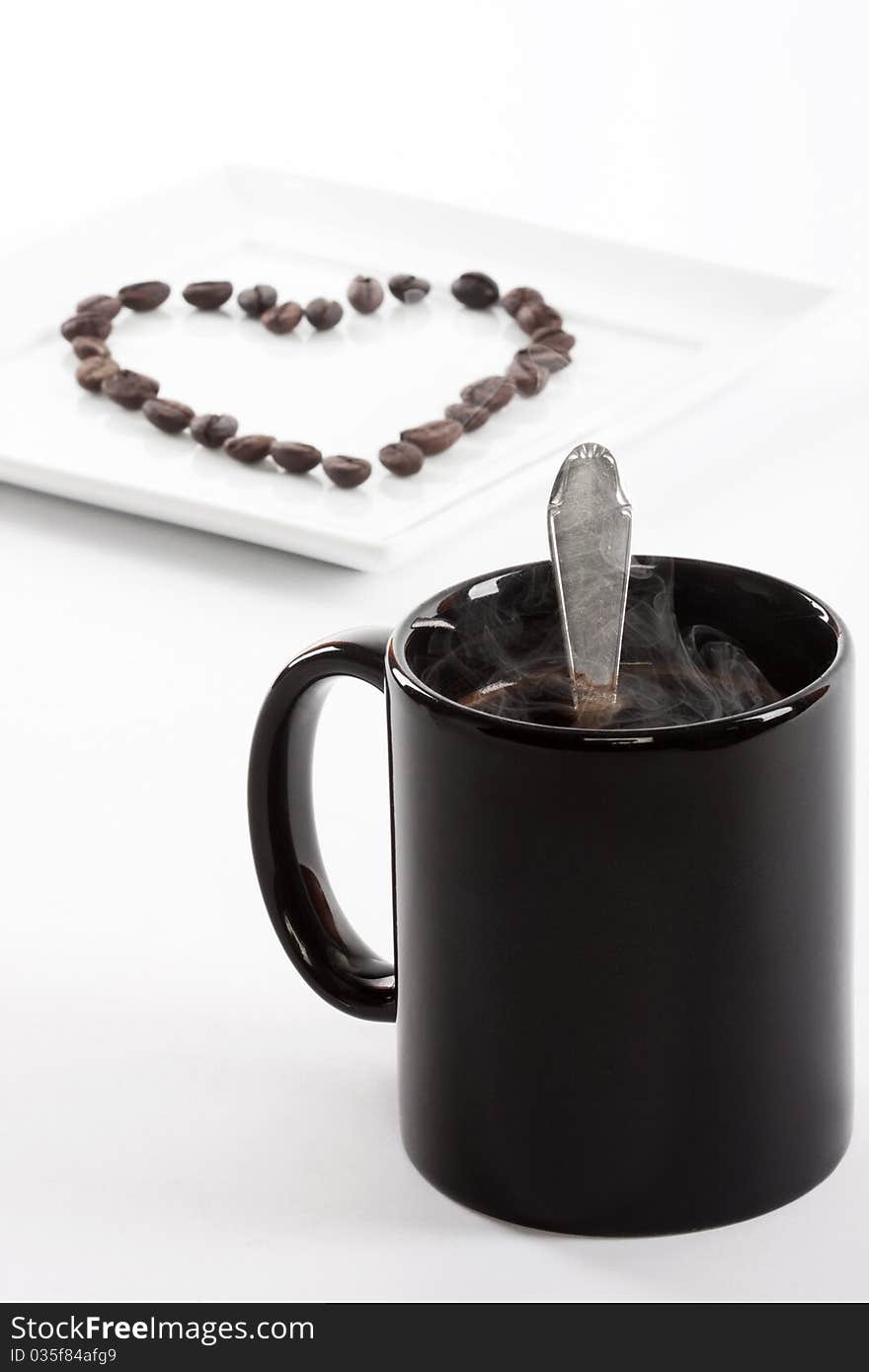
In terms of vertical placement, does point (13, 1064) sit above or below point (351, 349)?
below

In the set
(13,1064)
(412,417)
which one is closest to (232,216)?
(412,417)

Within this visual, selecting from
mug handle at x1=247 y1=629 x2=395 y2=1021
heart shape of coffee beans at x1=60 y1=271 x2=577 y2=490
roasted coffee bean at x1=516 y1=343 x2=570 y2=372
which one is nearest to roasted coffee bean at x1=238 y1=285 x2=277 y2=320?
heart shape of coffee beans at x1=60 y1=271 x2=577 y2=490

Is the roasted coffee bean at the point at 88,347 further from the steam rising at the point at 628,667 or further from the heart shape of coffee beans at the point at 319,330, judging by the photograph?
the steam rising at the point at 628,667

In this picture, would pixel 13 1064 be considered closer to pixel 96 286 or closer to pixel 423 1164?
pixel 423 1164

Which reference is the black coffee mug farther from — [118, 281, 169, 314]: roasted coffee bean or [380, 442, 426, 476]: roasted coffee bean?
[118, 281, 169, 314]: roasted coffee bean

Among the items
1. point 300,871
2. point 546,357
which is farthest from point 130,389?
point 300,871

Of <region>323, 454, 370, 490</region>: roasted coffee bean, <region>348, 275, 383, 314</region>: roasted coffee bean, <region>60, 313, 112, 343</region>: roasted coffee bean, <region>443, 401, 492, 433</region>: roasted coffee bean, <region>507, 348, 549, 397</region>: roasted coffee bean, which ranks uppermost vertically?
<region>348, 275, 383, 314</region>: roasted coffee bean
